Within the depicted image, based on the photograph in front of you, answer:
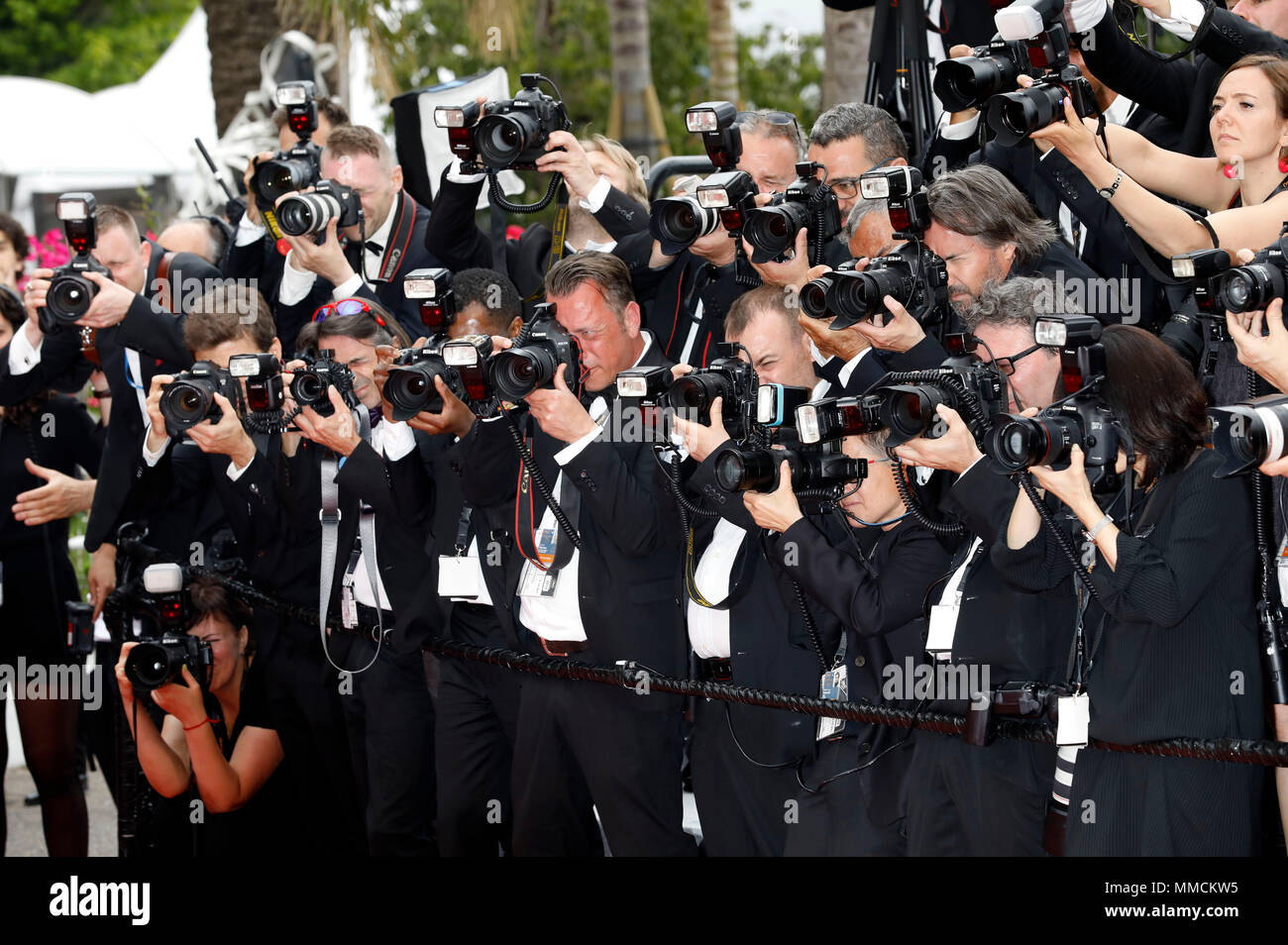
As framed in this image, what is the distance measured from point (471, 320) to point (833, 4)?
2331 millimetres

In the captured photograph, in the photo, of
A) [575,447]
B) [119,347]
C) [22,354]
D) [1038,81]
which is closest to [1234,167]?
[1038,81]

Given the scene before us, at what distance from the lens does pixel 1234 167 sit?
13.3 ft

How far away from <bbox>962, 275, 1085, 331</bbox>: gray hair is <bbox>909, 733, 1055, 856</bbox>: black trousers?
3.10 ft

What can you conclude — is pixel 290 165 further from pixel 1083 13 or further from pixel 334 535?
pixel 1083 13

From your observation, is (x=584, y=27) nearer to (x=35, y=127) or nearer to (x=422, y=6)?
(x=422, y=6)

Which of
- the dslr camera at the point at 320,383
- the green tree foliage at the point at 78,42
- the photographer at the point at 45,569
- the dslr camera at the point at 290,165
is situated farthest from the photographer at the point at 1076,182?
the green tree foliage at the point at 78,42

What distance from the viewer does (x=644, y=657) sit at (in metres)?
4.51

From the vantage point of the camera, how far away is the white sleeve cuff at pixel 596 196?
514 centimetres

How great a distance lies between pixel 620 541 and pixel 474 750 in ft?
3.22

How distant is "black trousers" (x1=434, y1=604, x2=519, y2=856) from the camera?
197 inches

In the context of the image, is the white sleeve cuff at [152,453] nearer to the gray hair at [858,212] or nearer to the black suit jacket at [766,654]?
the black suit jacket at [766,654]

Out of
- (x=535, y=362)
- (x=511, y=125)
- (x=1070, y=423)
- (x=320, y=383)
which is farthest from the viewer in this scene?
→ (x=511, y=125)
